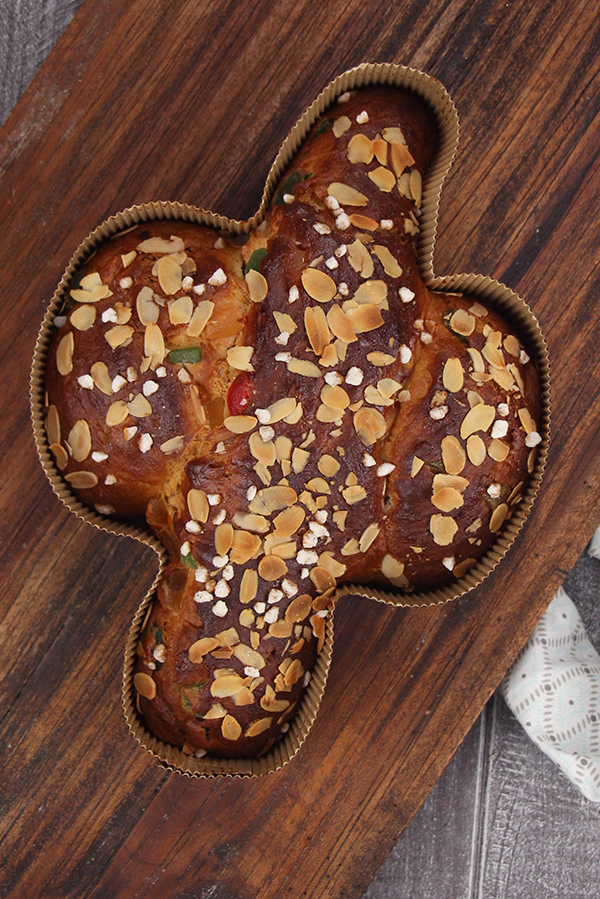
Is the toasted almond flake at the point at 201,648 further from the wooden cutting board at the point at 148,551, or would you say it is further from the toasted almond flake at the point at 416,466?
the toasted almond flake at the point at 416,466

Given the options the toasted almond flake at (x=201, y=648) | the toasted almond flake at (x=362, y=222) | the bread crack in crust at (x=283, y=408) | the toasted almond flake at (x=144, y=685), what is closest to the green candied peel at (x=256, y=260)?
the bread crack in crust at (x=283, y=408)

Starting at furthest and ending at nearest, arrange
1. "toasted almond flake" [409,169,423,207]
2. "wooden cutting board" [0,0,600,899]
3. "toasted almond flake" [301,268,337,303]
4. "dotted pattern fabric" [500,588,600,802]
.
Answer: "dotted pattern fabric" [500,588,600,802] → "wooden cutting board" [0,0,600,899] → "toasted almond flake" [409,169,423,207] → "toasted almond flake" [301,268,337,303]

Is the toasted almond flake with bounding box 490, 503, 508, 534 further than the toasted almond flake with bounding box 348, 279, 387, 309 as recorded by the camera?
Yes

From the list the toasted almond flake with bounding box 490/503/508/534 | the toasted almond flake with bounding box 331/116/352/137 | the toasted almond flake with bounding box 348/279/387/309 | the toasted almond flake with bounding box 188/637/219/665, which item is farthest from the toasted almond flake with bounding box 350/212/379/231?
the toasted almond flake with bounding box 188/637/219/665

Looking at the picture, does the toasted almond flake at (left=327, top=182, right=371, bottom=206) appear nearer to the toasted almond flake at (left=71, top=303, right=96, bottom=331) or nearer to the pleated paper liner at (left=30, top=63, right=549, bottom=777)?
the pleated paper liner at (left=30, top=63, right=549, bottom=777)

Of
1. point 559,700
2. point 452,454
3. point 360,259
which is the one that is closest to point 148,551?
point 452,454

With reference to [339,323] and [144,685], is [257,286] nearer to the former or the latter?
[339,323]
